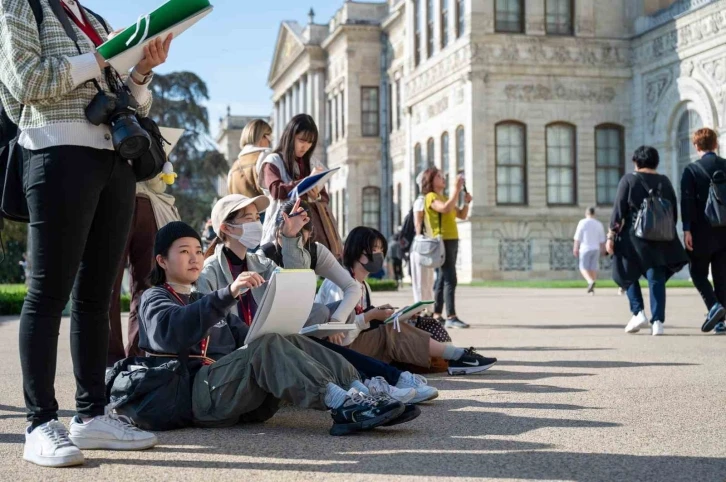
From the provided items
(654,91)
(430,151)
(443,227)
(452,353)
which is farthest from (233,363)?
(430,151)

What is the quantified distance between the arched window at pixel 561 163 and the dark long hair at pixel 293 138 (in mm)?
24337

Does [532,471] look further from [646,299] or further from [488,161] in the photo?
[488,161]

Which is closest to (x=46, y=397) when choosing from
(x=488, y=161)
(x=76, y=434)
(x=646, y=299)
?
(x=76, y=434)

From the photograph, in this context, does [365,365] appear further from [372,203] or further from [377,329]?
[372,203]

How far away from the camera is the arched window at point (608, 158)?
31594 millimetres

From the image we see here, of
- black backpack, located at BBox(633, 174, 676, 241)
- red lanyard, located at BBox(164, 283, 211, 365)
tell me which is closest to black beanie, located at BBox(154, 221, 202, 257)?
red lanyard, located at BBox(164, 283, 211, 365)

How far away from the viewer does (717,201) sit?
11.0 meters

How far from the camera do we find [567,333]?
38.6 feet

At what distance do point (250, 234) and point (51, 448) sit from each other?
2265 mm

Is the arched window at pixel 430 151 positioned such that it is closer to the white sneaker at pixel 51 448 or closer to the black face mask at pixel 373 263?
the black face mask at pixel 373 263

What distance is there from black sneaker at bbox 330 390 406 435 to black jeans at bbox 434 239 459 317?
299 inches

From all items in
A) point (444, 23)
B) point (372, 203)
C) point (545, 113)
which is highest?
point (444, 23)

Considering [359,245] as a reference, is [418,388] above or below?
below

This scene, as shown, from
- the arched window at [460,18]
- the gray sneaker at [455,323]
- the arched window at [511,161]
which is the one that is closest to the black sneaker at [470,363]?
the gray sneaker at [455,323]
